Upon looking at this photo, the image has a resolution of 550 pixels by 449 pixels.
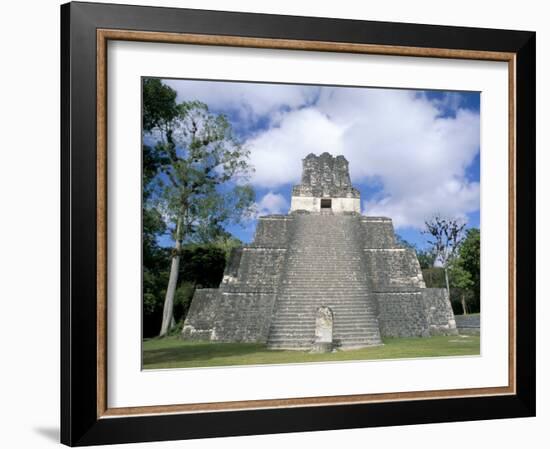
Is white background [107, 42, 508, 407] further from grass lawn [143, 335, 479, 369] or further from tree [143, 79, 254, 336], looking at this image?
tree [143, 79, 254, 336]

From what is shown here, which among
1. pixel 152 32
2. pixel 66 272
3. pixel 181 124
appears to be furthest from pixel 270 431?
pixel 152 32

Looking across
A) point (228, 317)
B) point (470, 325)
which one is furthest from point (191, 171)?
point (470, 325)

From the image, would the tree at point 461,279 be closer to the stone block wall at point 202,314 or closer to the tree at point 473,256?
the tree at point 473,256

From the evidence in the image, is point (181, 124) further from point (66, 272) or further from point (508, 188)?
point (508, 188)

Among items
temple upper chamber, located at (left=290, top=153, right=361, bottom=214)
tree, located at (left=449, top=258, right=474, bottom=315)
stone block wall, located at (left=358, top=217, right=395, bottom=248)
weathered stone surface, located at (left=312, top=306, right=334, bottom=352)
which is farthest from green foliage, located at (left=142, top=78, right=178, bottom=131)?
tree, located at (left=449, top=258, right=474, bottom=315)

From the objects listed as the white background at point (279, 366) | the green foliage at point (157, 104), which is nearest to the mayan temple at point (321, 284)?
the white background at point (279, 366)
